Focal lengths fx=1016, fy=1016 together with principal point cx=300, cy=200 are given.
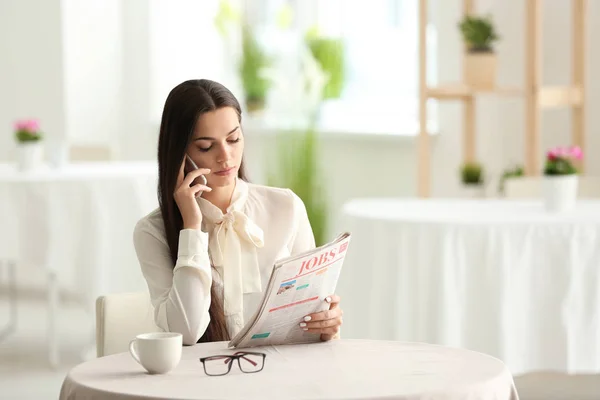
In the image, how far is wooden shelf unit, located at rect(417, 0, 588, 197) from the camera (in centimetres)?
474

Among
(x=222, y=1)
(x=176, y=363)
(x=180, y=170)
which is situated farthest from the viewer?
(x=222, y=1)

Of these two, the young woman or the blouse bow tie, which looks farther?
the blouse bow tie

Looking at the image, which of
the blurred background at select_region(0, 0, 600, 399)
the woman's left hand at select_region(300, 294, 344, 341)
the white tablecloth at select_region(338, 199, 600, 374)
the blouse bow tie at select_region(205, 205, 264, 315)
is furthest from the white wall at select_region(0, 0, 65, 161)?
the woman's left hand at select_region(300, 294, 344, 341)

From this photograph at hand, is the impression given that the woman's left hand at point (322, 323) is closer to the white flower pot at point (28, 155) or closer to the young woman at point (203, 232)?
the young woman at point (203, 232)

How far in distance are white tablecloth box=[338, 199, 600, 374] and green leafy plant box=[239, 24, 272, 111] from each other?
3.77 metres

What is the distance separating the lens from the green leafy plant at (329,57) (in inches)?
262

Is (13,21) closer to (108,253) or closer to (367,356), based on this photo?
(108,253)

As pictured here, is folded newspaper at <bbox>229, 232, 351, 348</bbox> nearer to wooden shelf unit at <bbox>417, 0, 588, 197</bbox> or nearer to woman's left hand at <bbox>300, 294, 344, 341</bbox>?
woman's left hand at <bbox>300, 294, 344, 341</bbox>

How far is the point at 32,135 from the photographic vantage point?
15.9 ft

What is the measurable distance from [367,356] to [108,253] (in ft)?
10.2

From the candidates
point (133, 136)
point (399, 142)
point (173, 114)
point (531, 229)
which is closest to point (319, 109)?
point (399, 142)

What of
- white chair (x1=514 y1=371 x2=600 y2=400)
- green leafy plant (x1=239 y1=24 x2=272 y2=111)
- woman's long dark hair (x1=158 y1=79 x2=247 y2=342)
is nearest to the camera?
woman's long dark hair (x1=158 y1=79 x2=247 y2=342)

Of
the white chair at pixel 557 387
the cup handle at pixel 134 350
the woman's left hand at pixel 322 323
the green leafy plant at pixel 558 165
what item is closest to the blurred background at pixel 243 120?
the white chair at pixel 557 387

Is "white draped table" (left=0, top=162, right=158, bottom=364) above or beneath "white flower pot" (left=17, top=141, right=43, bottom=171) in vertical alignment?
beneath
